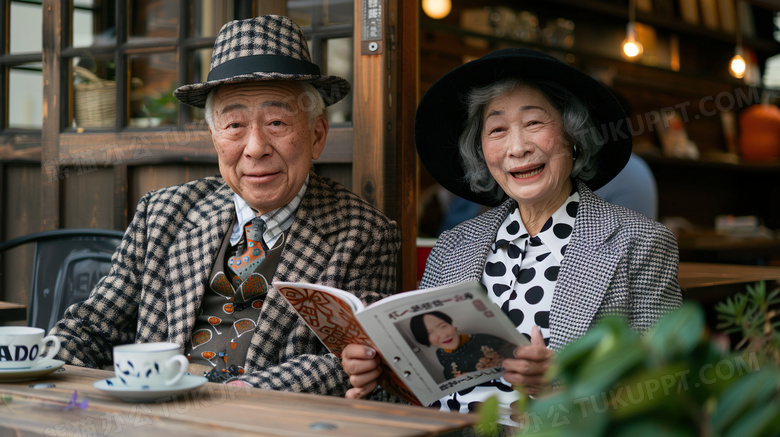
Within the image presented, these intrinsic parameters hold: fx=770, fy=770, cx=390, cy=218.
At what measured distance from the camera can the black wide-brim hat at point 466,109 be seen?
5.81ft

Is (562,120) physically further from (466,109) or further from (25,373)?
(25,373)

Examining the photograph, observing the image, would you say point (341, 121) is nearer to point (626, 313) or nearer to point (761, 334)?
point (626, 313)

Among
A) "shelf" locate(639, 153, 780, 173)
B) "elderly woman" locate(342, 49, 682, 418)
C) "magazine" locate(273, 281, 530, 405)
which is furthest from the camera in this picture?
"shelf" locate(639, 153, 780, 173)

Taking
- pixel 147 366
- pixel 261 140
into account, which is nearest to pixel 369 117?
pixel 261 140

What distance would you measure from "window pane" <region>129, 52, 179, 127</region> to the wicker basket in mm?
91

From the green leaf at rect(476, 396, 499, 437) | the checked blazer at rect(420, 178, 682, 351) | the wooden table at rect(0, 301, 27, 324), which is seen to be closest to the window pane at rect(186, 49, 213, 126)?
the wooden table at rect(0, 301, 27, 324)

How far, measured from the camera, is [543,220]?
1.89 metres

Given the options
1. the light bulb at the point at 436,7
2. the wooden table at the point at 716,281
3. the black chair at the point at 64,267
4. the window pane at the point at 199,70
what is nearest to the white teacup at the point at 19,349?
the black chair at the point at 64,267

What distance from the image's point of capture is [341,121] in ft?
7.55

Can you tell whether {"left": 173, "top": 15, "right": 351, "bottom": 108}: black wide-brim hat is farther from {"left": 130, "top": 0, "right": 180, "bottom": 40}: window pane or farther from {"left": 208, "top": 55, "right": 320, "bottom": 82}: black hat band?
{"left": 130, "top": 0, "right": 180, "bottom": 40}: window pane

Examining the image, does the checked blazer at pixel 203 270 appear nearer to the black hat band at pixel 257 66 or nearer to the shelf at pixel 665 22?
the black hat band at pixel 257 66

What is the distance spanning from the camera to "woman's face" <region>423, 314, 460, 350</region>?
135 centimetres

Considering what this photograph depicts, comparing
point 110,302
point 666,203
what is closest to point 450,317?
point 110,302

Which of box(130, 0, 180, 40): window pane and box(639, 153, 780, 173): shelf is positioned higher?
box(130, 0, 180, 40): window pane
